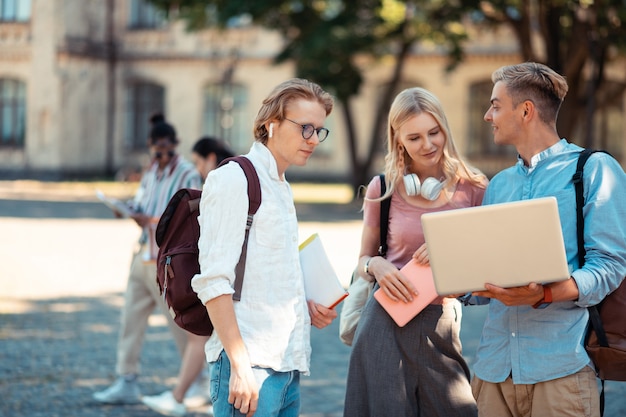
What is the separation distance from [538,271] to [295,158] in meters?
0.93

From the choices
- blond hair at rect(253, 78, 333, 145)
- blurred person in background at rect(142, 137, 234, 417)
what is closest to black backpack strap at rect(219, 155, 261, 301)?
blond hair at rect(253, 78, 333, 145)

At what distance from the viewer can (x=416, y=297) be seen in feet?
12.6

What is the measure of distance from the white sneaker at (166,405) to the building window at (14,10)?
3480 cm

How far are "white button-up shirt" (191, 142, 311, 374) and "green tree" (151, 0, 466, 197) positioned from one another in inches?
798

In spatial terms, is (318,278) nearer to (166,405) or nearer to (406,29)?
(166,405)

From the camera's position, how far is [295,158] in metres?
3.54

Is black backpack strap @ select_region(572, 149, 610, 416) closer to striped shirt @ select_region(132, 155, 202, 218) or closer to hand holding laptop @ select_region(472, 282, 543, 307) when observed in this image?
hand holding laptop @ select_region(472, 282, 543, 307)

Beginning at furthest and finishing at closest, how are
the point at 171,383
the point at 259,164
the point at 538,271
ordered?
the point at 171,383
the point at 259,164
the point at 538,271

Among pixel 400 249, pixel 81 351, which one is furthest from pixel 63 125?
pixel 400 249

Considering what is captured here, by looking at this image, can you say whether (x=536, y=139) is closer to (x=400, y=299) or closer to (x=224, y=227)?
(x=400, y=299)

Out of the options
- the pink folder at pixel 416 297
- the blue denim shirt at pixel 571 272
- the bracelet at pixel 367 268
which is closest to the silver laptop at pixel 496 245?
the blue denim shirt at pixel 571 272

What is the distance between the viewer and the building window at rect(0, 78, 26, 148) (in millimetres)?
39469

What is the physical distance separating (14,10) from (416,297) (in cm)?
3843

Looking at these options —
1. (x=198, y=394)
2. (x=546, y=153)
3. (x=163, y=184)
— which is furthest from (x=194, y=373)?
(x=546, y=153)
